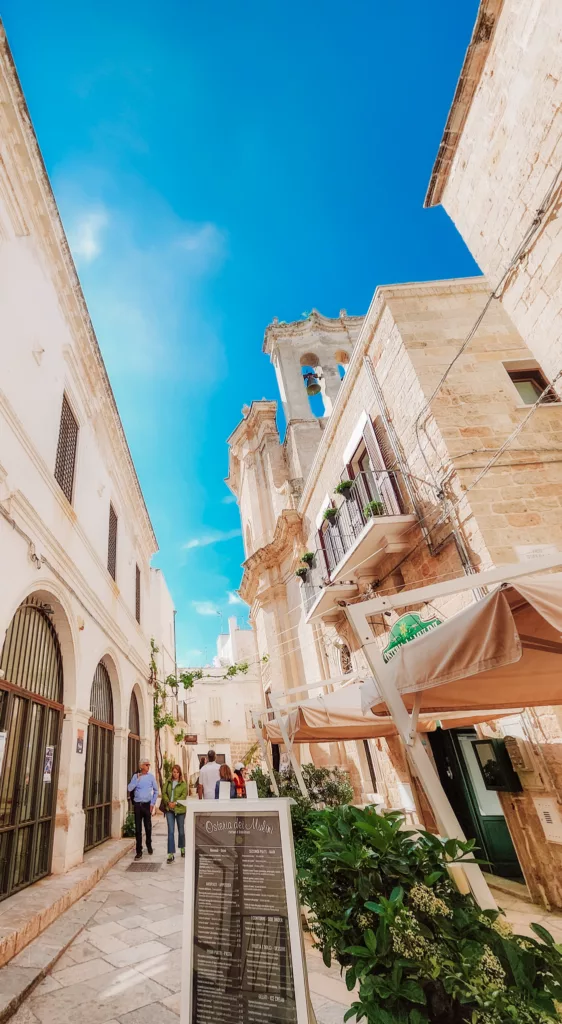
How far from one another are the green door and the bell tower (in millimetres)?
9772

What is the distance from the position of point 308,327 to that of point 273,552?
353 inches

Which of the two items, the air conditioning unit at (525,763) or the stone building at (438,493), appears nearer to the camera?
the air conditioning unit at (525,763)

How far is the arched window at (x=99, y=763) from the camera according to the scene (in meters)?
8.41

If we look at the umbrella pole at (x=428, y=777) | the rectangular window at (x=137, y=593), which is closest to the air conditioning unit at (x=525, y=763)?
the umbrella pole at (x=428, y=777)

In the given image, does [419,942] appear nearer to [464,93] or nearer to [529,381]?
[464,93]

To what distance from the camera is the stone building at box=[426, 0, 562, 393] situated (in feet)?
14.5

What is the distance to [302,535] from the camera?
47.6ft

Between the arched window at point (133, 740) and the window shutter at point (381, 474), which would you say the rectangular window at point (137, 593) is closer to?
the arched window at point (133, 740)

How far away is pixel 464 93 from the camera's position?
213 inches

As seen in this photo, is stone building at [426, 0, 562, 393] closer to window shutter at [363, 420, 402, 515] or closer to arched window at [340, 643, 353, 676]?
window shutter at [363, 420, 402, 515]

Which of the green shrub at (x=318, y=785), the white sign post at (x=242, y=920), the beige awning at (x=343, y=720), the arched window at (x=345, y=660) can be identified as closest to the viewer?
the white sign post at (x=242, y=920)

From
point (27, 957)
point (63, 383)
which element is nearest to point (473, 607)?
point (27, 957)

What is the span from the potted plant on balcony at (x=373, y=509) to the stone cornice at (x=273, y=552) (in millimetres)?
6473

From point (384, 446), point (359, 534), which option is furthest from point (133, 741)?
point (384, 446)
